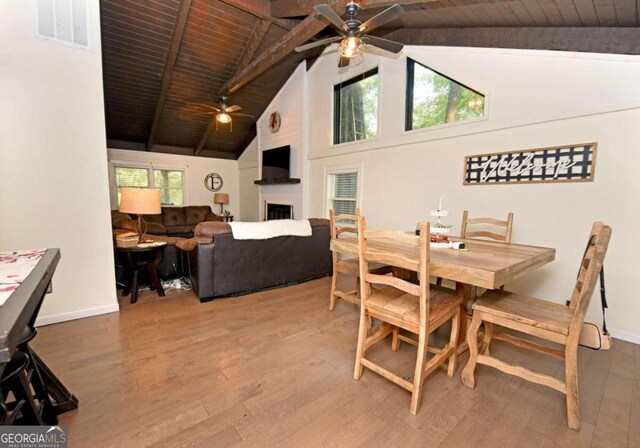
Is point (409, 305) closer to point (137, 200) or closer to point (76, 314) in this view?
point (137, 200)

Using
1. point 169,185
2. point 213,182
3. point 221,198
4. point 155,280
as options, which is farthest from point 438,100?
point 169,185

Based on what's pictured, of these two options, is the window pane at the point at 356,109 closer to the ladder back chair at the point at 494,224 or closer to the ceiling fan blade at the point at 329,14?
the ceiling fan blade at the point at 329,14

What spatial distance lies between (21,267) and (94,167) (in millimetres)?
1707

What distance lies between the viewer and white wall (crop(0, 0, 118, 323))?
2336 mm

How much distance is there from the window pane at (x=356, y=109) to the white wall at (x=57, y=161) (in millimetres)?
3503

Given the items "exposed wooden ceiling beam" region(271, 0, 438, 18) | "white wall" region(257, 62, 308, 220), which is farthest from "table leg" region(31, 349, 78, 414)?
"white wall" region(257, 62, 308, 220)

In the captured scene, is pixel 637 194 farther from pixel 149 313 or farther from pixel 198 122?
pixel 198 122

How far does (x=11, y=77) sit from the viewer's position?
232 cm

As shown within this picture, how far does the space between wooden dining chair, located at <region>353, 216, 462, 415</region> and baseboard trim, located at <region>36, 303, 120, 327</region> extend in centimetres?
250

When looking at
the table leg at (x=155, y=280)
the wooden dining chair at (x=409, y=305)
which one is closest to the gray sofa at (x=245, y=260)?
the table leg at (x=155, y=280)

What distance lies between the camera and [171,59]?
15.5 ft

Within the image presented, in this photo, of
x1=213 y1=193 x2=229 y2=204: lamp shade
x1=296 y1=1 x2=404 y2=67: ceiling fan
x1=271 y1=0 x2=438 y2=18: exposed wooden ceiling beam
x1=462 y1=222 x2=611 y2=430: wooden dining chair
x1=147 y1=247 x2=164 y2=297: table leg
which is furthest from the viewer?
x1=213 y1=193 x2=229 y2=204: lamp shade

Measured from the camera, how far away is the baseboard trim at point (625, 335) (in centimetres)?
239

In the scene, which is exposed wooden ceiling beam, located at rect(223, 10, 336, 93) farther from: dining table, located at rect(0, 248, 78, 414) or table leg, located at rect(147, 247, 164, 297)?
dining table, located at rect(0, 248, 78, 414)
